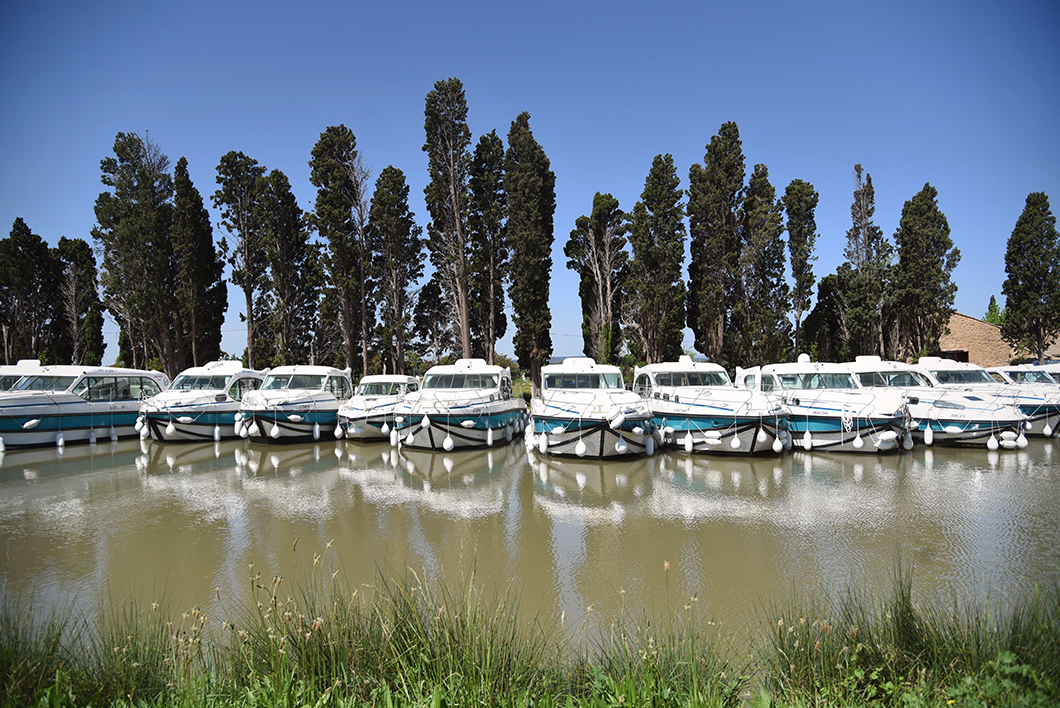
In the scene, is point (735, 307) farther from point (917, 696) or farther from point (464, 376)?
point (917, 696)

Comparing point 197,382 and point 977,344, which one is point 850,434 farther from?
point 977,344

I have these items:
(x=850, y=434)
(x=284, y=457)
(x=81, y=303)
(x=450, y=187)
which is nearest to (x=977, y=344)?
(x=850, y=434)

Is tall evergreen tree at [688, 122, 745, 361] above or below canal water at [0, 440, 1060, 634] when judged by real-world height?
above

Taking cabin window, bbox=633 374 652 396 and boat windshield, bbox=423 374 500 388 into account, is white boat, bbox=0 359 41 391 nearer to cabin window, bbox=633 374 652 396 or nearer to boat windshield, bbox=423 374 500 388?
boat windshield, bbox=423 374 500 388

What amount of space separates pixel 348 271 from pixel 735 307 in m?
20.2

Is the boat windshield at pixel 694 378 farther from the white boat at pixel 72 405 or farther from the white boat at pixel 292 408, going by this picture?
the white boat at pixel 72 405

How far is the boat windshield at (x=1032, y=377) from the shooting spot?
16750 mm

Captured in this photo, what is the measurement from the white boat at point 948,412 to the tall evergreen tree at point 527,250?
14.9 metres

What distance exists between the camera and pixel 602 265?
28766 millimetres

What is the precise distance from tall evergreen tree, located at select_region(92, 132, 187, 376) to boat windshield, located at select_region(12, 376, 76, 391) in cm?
1343

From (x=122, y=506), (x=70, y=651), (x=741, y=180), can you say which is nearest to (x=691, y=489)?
(x=70, y=651)

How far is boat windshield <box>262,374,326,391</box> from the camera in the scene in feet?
56.0

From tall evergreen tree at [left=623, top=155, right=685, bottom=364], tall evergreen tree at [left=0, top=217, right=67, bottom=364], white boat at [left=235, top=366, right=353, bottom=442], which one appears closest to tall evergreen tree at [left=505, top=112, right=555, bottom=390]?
tall evergreen tree at [left=623, top=155, right=685, bottom=364]

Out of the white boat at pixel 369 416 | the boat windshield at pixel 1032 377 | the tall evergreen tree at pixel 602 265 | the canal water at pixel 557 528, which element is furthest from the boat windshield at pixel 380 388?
the boat windshield at pixel 1032 377
